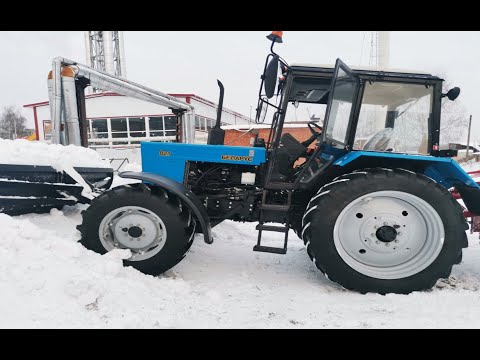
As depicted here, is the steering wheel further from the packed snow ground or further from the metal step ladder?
the packed snow ground

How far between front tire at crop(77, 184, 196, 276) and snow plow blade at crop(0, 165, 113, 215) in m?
1.17

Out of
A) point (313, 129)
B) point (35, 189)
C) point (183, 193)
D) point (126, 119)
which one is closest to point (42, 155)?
point (35, 189)

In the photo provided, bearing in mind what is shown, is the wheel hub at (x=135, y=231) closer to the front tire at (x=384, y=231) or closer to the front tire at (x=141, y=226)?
the front tire at (x=141, y=226)

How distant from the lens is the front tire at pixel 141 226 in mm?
3133

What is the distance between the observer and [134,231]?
10.4ft

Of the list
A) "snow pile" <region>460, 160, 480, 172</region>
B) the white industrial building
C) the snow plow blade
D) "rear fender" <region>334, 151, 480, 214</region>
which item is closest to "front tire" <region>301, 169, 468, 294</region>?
"rear fender" <region>334, 151, 480, 214</region>

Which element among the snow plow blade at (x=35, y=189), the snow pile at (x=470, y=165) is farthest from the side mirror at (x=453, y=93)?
the snow pile at (x=470, y=165)

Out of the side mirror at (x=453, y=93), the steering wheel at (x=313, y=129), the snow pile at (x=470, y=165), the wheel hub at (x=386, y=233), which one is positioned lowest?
the snow pile at (x=470, y=165)

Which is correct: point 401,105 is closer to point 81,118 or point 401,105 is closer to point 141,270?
point 141,270

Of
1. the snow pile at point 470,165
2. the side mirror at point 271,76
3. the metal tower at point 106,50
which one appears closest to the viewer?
the side mirror at point 271,76

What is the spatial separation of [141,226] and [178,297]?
805 mm

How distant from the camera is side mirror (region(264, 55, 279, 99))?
2.92 m

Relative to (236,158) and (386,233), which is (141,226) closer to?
(236,158)
